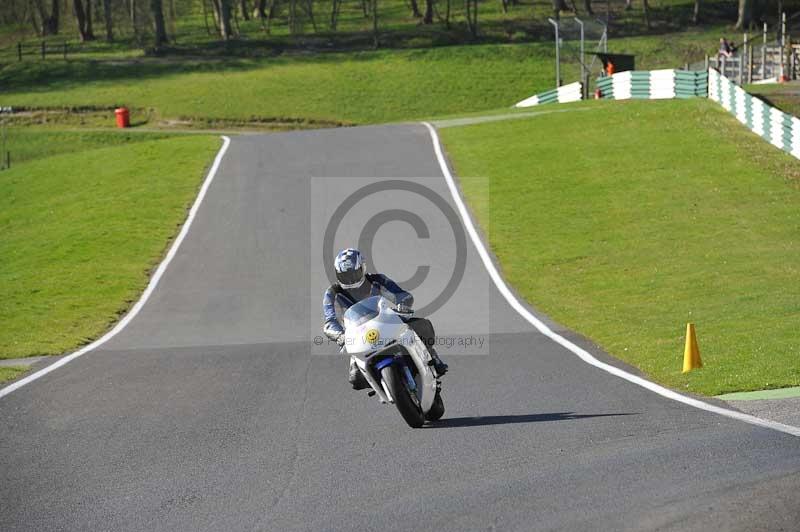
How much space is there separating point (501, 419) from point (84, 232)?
23.5 metres

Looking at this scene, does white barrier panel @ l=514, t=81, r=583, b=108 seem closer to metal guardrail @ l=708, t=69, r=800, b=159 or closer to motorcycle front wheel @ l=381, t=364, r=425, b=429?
metal guardrail @ l=708, t=69, r=800, b=159

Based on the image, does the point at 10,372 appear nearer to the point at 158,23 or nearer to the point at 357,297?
the point at 357,297

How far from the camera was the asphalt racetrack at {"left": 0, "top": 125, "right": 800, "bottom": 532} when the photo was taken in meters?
8.24

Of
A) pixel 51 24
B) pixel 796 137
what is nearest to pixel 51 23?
pixel 51 24

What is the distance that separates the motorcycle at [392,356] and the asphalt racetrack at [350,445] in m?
0.34

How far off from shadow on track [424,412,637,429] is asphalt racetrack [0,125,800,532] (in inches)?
2.2

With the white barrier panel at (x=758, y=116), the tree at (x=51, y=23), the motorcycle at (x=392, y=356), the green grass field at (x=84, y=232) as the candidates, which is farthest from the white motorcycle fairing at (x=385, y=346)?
the tree at (x=51, y=23)

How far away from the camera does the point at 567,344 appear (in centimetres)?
1730

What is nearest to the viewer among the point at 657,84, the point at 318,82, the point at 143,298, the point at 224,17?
the point at 143,298

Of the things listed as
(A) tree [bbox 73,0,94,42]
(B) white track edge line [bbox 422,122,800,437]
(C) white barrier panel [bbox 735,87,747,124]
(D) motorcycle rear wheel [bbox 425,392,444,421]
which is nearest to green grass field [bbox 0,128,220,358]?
(B) white track edge line [bbox 422,122,800,437]

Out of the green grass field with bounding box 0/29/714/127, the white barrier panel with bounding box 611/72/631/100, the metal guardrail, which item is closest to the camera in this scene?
the metal guardrail

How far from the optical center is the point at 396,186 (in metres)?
33.5

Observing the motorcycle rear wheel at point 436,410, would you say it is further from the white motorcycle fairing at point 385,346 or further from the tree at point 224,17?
the tree at point 224,17

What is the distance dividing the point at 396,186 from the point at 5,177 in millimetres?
18971
